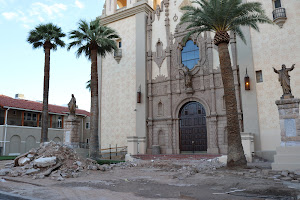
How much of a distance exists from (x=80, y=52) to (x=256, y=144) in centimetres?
1609

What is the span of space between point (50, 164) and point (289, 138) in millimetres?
11939

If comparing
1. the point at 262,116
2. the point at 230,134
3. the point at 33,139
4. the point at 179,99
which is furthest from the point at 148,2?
the point at 33,139

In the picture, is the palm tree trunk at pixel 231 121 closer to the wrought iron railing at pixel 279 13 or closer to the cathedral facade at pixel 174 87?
the cathedral facade at pixel 174 87

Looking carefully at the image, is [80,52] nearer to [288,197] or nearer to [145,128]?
[145,128]

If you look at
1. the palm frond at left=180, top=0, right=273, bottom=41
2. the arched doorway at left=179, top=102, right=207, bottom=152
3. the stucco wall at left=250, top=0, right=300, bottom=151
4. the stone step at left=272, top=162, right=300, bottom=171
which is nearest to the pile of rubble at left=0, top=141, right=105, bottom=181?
the stone step at left=272, top=162, right=300, bottom=171

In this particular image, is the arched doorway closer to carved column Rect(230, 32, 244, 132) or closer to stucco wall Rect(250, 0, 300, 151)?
carved column Rect(230, 32, 244, 132)

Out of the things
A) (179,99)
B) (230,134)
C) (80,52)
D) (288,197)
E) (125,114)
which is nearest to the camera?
(288,197)

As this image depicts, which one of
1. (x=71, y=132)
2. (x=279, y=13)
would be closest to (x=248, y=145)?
(x=279, y=13)

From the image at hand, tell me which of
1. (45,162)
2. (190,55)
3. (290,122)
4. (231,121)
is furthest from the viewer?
(190,55)

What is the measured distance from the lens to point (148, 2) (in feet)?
95.0

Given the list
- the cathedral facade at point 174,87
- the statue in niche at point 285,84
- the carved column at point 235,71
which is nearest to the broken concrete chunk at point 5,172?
the cathedral facade at point 174,87

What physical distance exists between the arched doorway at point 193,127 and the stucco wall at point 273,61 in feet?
16.4

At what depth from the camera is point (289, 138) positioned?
12625 millimetres

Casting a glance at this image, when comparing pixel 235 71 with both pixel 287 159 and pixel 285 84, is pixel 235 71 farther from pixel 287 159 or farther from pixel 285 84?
pixel 287 159
